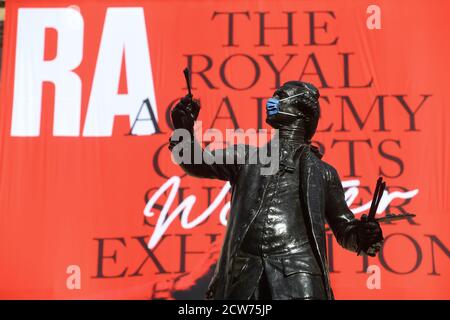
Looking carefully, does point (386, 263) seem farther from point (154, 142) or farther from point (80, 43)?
point (80, 43)

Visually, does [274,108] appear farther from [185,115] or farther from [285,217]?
[285,217]

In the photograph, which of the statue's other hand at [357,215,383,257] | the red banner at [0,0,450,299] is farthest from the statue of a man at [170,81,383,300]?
the red banner at [0,0,450,299]

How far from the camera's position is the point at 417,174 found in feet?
43.8

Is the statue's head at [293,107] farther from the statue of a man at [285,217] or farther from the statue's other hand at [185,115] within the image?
the statue's other hand at [185,115]

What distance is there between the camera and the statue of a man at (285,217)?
5414mm

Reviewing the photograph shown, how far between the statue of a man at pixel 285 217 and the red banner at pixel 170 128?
7.02 m

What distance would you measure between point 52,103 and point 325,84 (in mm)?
3786

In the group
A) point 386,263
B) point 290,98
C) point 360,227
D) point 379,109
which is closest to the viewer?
point 360,227

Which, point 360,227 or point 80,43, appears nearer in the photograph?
point 360,227

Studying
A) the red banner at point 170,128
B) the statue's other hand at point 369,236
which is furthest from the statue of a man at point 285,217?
the red banner at point 170,128

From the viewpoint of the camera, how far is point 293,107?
19.8 ft

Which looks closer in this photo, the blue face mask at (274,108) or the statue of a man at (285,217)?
the statue of a man at (285,217)

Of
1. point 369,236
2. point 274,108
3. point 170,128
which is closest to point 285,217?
point 369,236

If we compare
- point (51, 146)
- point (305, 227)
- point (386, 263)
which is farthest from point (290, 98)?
point (51, 146)
